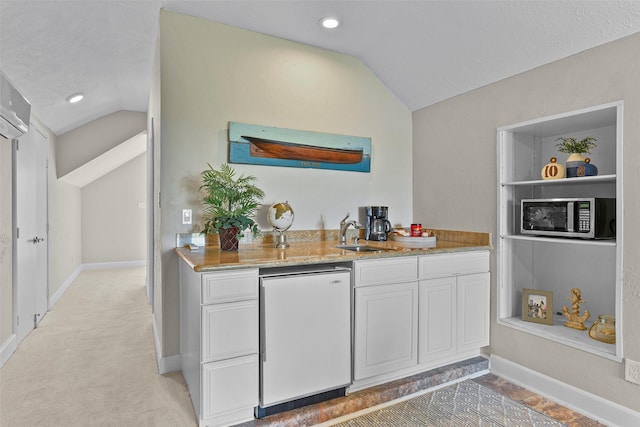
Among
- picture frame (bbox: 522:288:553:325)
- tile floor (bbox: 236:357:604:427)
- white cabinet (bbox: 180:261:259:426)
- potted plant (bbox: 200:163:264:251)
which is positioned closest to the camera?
white cabinet (bbox: 180:261:259:426)

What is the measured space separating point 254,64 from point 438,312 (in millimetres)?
2306

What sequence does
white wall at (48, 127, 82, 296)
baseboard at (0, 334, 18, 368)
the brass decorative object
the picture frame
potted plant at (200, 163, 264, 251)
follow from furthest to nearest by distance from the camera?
white wall at (48, 127, 82, 296) → baseboard at (0, 334, 18, 368) → the picture frame → potted plant at (200, 163, 264, 251) → the brass decorative object

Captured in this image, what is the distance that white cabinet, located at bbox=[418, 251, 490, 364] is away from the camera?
2451mm

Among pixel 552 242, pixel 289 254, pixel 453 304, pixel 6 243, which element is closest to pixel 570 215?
pixel 552 242

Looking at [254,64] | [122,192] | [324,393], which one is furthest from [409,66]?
[122,192]

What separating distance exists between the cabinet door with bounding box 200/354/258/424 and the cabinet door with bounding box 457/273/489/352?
1.53 m

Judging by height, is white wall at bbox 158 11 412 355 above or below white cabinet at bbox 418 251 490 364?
above

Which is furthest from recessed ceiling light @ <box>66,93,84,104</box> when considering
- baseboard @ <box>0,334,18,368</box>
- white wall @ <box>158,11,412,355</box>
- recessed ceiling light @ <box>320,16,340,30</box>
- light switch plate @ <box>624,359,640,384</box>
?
light switch plate @ <box>624,359,640,384</box>

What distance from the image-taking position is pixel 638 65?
1929 mm

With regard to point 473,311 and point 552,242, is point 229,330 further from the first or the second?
point 552,242

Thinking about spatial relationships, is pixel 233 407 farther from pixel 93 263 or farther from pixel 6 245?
pixel 93 263

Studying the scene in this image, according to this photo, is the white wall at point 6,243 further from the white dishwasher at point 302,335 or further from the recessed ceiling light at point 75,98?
the white dishwasher at point 302,335

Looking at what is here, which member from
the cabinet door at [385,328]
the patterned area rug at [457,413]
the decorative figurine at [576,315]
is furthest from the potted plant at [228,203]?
the decorative figurine at [576,315]

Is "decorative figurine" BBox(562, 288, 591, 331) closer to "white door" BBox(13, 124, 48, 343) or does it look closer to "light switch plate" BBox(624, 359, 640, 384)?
"light switch plate" BBox(624, 359, 640, 384)
